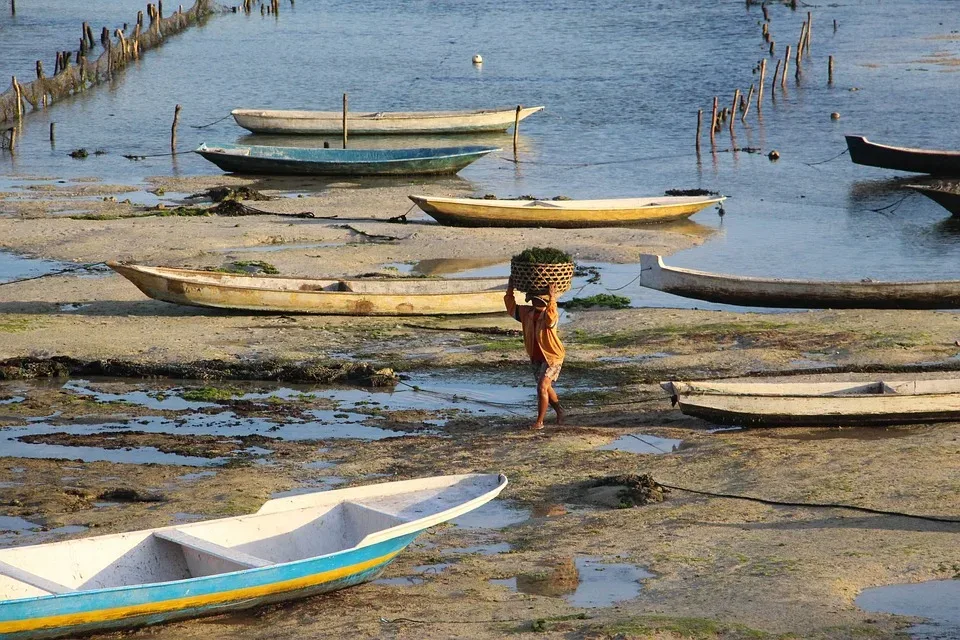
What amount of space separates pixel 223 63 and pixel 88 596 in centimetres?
4682

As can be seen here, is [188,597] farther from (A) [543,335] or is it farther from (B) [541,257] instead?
(B) [541,257]

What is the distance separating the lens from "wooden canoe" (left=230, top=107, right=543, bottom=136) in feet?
114

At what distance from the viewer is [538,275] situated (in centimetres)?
1106

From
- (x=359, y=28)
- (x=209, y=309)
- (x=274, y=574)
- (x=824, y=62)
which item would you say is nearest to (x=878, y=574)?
(x=274, y=574)

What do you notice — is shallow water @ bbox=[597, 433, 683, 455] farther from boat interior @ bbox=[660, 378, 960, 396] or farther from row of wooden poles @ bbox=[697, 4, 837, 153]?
row of wooden poles @ bbox=[697, 4, 837, 153]

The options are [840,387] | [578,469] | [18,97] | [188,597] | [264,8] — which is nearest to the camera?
[188,597]

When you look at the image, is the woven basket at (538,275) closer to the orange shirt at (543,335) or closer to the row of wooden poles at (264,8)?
the orange shirt at (543,335)

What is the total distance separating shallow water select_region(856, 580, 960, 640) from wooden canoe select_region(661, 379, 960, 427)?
3.47 m

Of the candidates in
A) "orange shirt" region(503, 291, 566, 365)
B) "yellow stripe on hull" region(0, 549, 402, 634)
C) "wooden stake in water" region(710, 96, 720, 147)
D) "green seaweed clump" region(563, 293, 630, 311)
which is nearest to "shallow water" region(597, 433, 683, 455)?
"orange shirt" region(503, 291, 566, 365)

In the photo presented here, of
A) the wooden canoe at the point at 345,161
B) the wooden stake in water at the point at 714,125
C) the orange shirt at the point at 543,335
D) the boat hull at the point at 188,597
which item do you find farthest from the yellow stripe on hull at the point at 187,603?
the wooden stake in water at the point at 714,125

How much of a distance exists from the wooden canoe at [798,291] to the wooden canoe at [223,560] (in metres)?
8.65

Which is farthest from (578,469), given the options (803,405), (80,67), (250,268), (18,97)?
(80,67)

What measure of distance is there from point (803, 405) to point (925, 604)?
385 centimetres

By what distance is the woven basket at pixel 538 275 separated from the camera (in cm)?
1103
